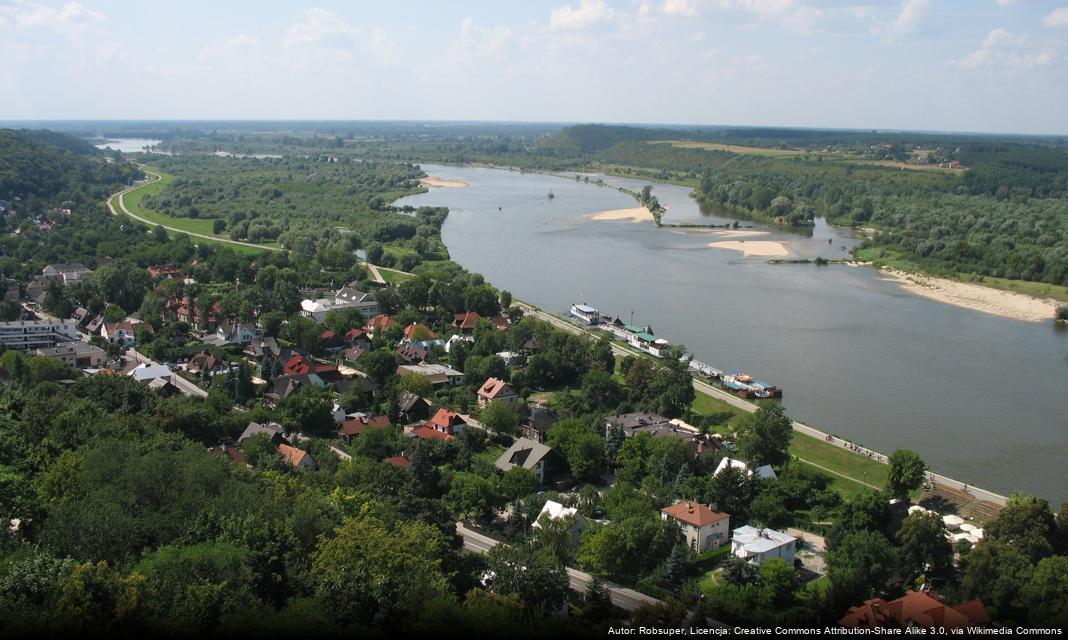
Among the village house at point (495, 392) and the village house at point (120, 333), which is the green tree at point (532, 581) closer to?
the village house at point (495, 392)

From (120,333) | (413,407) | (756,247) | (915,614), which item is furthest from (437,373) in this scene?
(756,247)

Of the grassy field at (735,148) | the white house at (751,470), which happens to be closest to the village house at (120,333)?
the white house at (751,470)

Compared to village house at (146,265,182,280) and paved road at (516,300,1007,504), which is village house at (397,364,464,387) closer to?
paved road at (516,300,1007,504)

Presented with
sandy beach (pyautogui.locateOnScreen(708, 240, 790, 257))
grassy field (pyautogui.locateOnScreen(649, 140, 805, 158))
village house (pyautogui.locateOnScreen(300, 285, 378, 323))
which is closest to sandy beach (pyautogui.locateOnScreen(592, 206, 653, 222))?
sandy beach (pyautogui.locateOnScreen(708, 240, 790, 257))

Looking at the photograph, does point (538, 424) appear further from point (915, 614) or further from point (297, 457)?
point (915, 614)

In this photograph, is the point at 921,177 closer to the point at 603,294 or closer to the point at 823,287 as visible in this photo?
the point at 823,287
